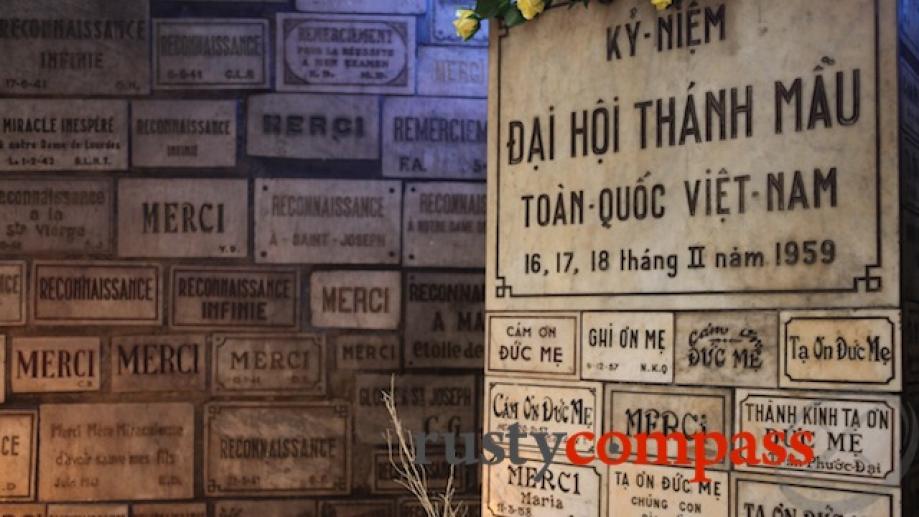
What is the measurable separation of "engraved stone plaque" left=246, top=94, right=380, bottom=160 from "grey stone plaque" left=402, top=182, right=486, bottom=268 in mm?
236

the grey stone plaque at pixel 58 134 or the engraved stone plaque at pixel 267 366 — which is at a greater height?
the grey stone plaque at pixel 58 134

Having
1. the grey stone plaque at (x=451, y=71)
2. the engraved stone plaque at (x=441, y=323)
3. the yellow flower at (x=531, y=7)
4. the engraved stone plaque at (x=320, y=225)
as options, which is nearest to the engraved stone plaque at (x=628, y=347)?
the yellow flower at (x=531, y=7)

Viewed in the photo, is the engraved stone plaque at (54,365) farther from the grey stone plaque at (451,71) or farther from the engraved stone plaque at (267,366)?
the grey stone plaque at (451,71)

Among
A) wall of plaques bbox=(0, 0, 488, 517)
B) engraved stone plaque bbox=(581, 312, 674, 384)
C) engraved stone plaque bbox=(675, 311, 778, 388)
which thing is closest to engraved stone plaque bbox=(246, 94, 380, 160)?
wall of plaques bbox=(0, 0, 488, 517)

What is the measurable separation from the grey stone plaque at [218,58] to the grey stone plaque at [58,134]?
0.23m

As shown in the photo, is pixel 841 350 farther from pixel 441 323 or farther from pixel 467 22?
pixel 441 323

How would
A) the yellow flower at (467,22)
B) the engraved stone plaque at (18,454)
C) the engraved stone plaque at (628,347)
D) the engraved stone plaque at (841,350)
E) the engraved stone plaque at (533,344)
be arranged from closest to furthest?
the engraved stone plaque at (841,350) < the engraved stone plaque at (628,347) < the engraved stone plaque at (533,344) < the yellow flower at (467,22) < the engraved stone plaque at (18,454)

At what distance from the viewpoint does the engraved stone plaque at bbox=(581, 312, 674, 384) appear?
7.38 feet

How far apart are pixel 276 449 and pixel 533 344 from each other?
138 centimetres

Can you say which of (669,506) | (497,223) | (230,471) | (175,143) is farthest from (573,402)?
(175,143)

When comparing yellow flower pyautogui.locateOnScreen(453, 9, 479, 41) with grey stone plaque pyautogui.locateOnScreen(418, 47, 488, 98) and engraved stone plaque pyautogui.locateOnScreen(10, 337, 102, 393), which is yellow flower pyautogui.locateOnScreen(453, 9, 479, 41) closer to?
grey stone plaque pyautogui.locateOnScreen(418, 47, 488, 98)

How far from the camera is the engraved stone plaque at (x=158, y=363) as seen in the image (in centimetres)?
346

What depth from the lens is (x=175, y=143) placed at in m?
3.51

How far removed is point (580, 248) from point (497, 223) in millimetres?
281
